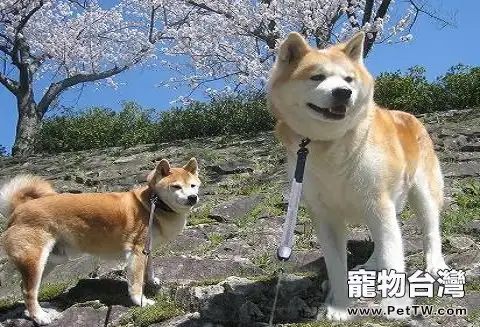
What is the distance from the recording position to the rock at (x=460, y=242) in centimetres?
542

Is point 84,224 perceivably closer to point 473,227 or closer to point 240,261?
point 240,261

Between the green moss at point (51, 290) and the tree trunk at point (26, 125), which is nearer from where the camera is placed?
the green moss at point (51, 290)

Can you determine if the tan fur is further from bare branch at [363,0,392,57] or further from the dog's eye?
bare branch at [363,0,392,57]

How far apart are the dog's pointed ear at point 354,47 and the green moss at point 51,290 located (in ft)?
10.2

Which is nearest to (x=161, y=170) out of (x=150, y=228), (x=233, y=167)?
(x=150, y=228)

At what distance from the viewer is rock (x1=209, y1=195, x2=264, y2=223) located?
25.1 feet

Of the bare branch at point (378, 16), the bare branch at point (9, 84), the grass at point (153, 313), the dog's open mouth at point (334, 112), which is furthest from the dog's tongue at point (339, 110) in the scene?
the bare branch at point (9, 84)

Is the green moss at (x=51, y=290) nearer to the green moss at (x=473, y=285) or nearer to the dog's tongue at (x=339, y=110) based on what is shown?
the dog's tongue at (x=339, y=110)

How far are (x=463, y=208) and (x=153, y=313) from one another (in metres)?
3.59

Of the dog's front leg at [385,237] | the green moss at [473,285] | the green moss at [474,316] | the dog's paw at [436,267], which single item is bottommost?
the green moss at [474,316]

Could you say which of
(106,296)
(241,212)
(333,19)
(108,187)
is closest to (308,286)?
(106,296)

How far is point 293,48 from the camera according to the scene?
4051 millimetres

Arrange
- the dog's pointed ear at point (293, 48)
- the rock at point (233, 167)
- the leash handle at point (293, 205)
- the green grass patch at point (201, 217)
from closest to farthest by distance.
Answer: the leash handle at point (293, 205), the dog's pointed ear at point (293, 48), the green grass patch at point (201, 217), the rock at point (233, 167)

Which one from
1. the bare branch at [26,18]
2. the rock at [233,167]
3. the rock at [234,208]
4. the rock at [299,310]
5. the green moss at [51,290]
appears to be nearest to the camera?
the rock at [299,310]
